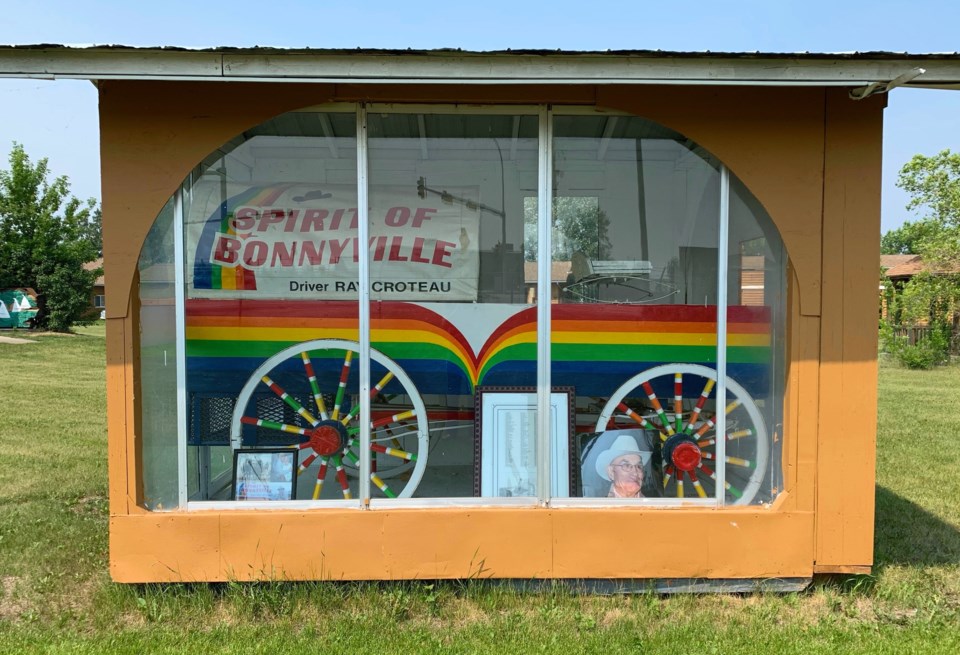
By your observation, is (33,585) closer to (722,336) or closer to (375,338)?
(375,338)

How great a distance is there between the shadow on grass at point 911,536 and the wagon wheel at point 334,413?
10.2 ft

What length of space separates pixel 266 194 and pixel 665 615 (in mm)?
3373

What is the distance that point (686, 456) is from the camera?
4293mm

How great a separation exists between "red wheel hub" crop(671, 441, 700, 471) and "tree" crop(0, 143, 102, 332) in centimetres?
2886

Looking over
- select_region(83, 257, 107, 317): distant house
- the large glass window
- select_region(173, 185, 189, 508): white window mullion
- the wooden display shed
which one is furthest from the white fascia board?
select_region(83, 257, 107, 317): distant house

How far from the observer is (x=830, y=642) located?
3.48 meters

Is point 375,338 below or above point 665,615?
above

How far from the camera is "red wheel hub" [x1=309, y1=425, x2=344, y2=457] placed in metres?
4.32

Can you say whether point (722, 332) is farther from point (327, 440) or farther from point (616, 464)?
point (327, 440)

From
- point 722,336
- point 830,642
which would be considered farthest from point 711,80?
point 830,642

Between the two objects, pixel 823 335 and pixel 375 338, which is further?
pixel 375 338

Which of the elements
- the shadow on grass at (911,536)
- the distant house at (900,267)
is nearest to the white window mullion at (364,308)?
the shadow on grass at (911,536)

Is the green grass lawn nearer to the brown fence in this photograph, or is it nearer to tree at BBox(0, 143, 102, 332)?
the brown fence

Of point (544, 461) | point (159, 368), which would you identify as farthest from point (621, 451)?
point (159, 368)
